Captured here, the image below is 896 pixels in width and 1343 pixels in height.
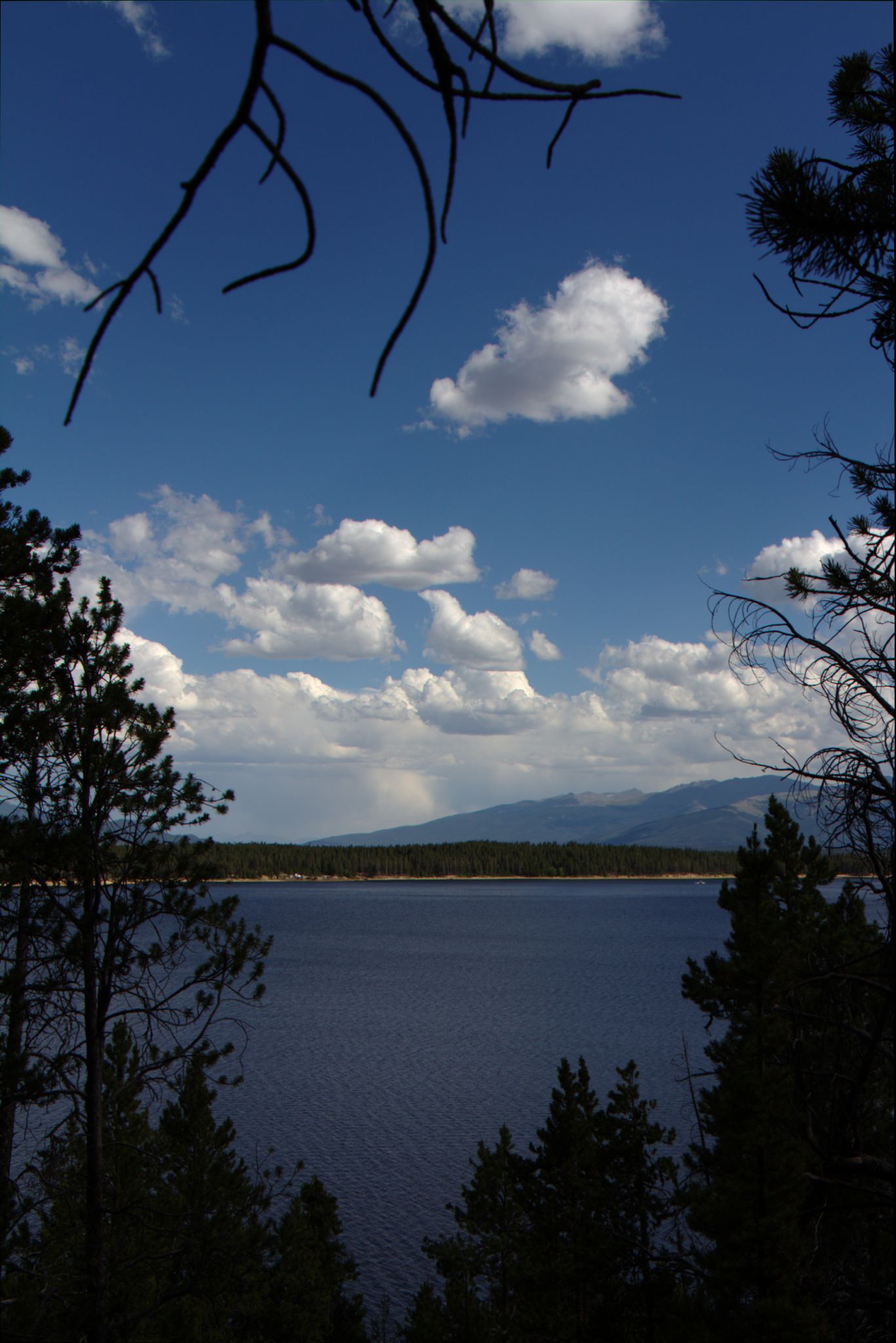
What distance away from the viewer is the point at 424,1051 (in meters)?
49.0

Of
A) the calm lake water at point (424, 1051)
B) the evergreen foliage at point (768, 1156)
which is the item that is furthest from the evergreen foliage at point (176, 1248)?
the evergreen foliage at point (768, 1156)

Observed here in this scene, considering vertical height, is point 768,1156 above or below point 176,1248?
above

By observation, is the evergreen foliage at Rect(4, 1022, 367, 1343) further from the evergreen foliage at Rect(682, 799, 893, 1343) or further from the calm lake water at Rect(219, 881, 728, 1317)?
the evergreen foliage at Rect(682, 799, 893, 1343)

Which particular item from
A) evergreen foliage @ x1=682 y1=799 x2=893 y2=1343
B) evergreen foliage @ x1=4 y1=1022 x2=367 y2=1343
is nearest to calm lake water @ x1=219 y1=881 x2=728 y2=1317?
evergreen foliage @ x1=4 y1=1022 x2=367 y2=1343

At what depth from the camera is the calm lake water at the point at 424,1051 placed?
29.5 metres

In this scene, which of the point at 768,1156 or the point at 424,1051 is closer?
the point at 768,1156

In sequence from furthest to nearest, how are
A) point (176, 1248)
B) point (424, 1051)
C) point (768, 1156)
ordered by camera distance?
point (424, 1051)
point (768, 1156)
point (176, 1248)

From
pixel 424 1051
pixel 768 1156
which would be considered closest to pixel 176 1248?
pixel 768 1156

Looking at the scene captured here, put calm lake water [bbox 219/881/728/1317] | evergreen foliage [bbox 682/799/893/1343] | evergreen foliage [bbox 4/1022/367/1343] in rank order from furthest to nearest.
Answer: calm lake water [bbox 219/881/728/1317], evergreen foliage [bbox 682/799/893/1343], evergreen foliage [bbox 4/1022/367/1343]

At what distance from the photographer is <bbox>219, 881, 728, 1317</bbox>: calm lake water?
29.5m

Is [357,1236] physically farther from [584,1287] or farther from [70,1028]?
[70,1028]

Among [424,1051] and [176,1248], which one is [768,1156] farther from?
[424,1051]

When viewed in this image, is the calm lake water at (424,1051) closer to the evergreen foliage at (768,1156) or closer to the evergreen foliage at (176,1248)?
the evergreen foliage at (176,1248)

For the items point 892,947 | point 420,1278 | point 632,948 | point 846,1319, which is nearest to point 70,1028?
point 892,947
